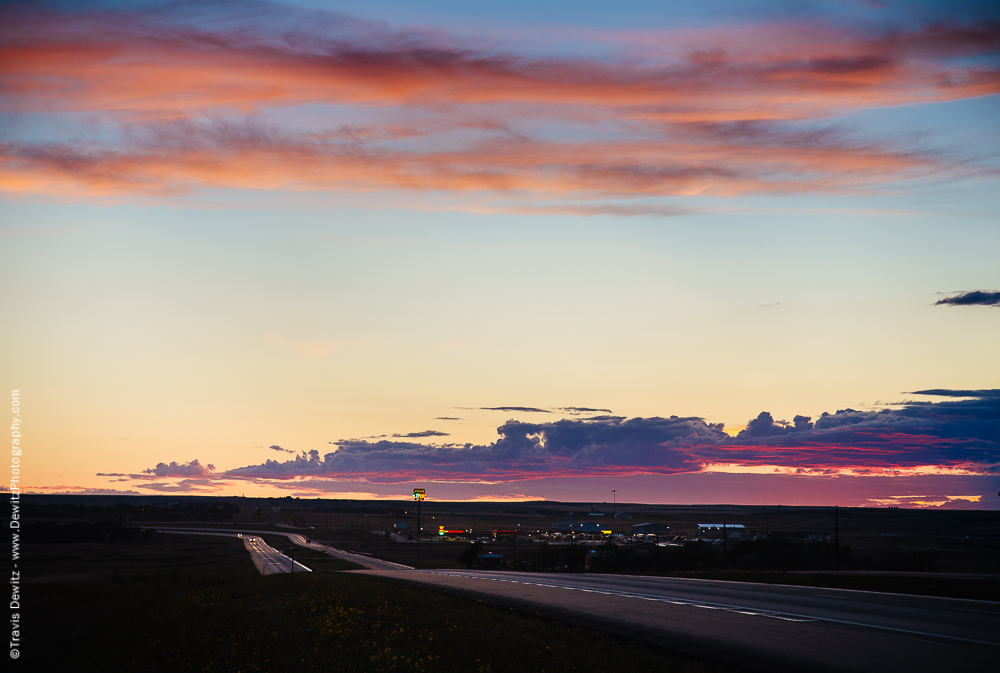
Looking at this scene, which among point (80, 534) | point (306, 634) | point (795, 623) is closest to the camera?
point (795, 623)

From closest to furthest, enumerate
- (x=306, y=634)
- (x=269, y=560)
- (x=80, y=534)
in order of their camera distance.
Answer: (x=306, y=634) → (x=269, y=560) → (x=80, y=534)

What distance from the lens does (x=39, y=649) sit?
35.9 metres

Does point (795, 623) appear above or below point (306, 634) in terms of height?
above

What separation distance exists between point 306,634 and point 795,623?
Answer: 55.9 feet

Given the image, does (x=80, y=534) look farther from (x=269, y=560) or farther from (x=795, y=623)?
(x=795, y=623)

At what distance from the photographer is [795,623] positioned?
2225cm

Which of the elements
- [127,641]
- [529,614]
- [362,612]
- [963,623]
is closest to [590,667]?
[529,614]

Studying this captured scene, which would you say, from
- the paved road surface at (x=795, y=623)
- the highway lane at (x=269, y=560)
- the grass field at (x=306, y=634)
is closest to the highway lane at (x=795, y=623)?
the paved road surface at (x=795, y=623)

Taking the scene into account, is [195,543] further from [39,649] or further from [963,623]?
[963,623]

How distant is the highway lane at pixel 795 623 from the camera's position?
16.6m

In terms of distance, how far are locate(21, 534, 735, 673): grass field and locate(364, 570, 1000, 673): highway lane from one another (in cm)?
155

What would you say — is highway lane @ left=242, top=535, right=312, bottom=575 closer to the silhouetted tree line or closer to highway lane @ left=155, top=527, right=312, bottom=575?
highway lane @ left=155, top=527, right=312, bottom=575

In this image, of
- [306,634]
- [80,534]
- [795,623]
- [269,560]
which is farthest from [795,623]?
[80,534]

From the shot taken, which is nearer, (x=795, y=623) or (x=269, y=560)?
(x=795, y=623)
